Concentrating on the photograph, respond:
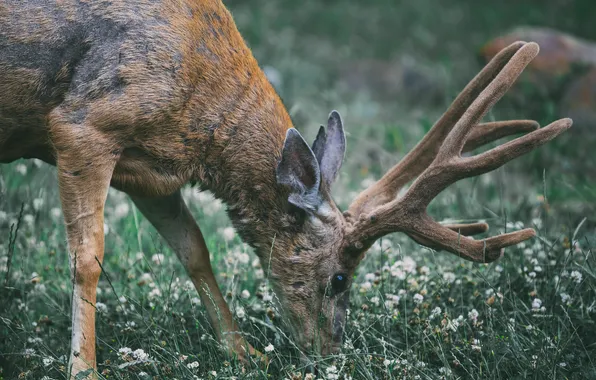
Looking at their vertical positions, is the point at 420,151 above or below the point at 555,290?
above

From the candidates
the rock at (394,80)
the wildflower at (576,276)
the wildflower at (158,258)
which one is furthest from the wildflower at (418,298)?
the rock at (394,80)

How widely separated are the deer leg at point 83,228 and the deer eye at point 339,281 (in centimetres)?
124

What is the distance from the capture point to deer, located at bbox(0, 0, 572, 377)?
386 cm

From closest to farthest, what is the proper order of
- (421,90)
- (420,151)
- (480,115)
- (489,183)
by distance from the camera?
(480,115) → (420,151) → (489,183) → (421,90)

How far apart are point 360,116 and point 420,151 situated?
18.5 ft

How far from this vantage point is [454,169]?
12.8 ft

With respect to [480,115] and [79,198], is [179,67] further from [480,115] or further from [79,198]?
[480,115]

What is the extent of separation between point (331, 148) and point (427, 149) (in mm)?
562

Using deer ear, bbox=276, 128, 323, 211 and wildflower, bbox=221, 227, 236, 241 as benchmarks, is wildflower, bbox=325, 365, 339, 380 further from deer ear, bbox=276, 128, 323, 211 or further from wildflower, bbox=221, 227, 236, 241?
wildflower, bbox=221, 227, 236, 241

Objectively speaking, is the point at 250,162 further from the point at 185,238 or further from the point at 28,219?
the point at 28,219

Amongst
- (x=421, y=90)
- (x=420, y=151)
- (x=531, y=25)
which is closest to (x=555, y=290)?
(x=420, y=151)

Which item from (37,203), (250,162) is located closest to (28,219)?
(37,203)

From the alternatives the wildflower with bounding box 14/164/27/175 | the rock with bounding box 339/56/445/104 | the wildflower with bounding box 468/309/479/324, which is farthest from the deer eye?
the rock with bounding box 339/56/445/104

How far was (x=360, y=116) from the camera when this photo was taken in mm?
10109
